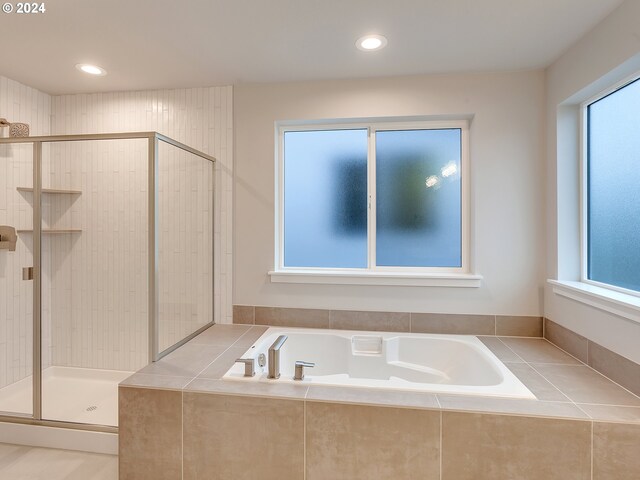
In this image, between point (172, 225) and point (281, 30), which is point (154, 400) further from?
point (281, 30)

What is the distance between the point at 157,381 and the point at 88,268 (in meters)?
1.08

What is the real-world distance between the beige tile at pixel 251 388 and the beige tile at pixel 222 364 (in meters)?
0.07

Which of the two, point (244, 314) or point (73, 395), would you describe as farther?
point (244, 314)

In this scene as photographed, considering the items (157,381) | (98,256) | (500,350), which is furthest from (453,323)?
(98,256)

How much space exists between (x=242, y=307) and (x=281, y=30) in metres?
1.82

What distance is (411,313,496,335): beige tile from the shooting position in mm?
2271

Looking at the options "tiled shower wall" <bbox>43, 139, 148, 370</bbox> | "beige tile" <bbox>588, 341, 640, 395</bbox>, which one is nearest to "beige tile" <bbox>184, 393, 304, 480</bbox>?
"tiled shower wall" <bbox>43, 139, 148, 370</bbox>

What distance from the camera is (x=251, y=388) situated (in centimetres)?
152

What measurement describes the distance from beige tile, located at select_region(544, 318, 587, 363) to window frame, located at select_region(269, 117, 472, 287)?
57 cm

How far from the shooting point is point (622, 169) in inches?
67.8

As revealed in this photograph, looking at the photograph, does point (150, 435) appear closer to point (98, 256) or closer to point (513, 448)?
point (98, 256)

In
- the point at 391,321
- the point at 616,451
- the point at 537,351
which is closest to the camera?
the point at 616,451

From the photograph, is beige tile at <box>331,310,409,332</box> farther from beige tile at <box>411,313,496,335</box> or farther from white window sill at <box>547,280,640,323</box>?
white window sill at <box>547,280,640,323</box>

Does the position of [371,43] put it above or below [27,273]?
above
